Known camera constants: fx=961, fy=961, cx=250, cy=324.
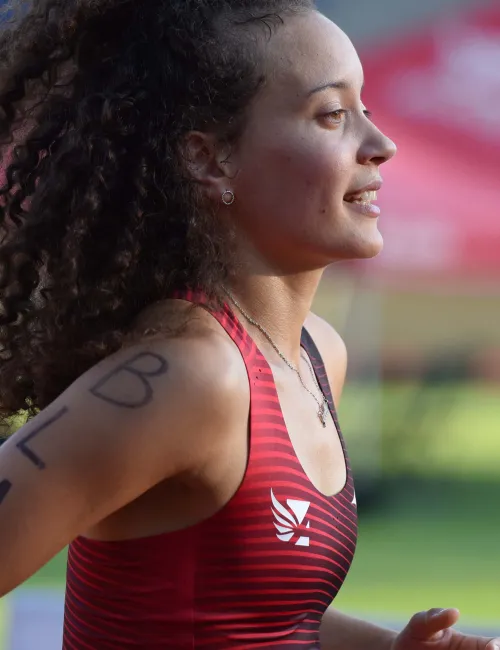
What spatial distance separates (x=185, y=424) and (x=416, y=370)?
8.43 ft

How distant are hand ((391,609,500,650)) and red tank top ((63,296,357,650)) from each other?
0.71 ft

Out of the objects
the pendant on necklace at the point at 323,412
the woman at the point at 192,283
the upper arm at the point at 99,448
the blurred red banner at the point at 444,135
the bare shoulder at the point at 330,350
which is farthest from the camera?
the blurred red banner at the point at 444,135

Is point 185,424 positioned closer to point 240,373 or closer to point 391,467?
point 240,373

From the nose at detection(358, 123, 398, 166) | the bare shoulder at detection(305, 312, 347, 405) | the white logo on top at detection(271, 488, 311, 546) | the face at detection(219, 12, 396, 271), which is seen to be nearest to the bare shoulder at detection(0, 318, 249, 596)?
the white logo on top at detection(271, 488, 311, 546)

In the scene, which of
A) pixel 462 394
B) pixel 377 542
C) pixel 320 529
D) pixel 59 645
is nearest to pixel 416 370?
pixel 462 394

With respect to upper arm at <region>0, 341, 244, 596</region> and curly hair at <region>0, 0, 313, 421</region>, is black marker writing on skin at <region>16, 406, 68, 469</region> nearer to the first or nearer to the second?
upper arm at <region>0, 341, 244, 596</region>

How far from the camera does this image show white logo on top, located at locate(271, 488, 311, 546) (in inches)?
50.2

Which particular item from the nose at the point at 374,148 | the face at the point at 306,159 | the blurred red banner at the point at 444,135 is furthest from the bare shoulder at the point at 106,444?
the blurred red banner at the point at 444,135

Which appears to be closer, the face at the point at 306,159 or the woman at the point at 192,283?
the woman at the point at 192,283

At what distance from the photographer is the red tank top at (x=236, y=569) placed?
4.12ft

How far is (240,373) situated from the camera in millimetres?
1270

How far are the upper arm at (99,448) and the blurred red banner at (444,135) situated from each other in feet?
7.34

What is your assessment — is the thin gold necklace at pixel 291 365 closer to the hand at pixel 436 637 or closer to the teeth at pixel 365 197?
the teeth at pixel 365 197

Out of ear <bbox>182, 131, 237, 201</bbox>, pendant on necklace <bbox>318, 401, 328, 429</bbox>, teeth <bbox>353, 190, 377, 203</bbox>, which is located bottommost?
pendant on necklace <bbox>318, 401, 328, 429</bbox>
